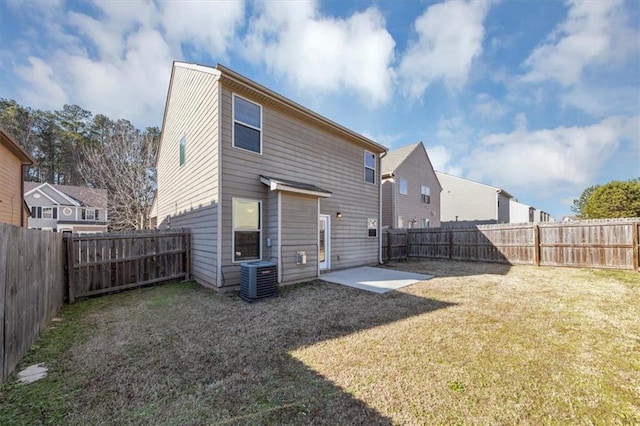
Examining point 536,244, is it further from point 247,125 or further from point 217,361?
point 217,361

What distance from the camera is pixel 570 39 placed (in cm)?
899

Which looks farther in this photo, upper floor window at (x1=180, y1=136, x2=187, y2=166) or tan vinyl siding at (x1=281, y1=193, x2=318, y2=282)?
upper floor window at (x1=180, y1=136, x2=187, y2=166)

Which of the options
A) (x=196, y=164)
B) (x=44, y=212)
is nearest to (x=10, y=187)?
(x=196, y=164)

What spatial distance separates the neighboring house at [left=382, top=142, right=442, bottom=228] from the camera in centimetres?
1770

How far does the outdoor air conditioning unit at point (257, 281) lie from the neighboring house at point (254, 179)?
946 millimetres

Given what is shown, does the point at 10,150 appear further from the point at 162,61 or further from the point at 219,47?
the point at 219,47

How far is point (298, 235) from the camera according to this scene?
25.2ft

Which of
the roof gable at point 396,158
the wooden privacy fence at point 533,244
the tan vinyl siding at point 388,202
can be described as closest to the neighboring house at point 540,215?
the roof gable at point 396,158

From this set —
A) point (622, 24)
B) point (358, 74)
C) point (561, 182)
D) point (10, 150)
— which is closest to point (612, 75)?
point (622, 24)

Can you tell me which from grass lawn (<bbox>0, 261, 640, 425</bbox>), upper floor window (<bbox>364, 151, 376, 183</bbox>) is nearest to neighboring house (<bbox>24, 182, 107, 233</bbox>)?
upper floor window (<bbox>364, 151, 376, 183</bbox>)

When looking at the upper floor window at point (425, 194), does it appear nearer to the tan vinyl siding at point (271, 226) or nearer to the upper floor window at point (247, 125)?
the tan vinyl siding at point (271, 226)

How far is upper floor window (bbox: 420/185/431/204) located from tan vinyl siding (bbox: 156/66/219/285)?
1701cm

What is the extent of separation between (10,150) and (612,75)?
2443cm

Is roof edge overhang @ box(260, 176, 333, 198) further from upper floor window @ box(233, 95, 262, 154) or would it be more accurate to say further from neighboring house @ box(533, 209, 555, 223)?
neighboring house @ box(533, 209, 555, 223)
